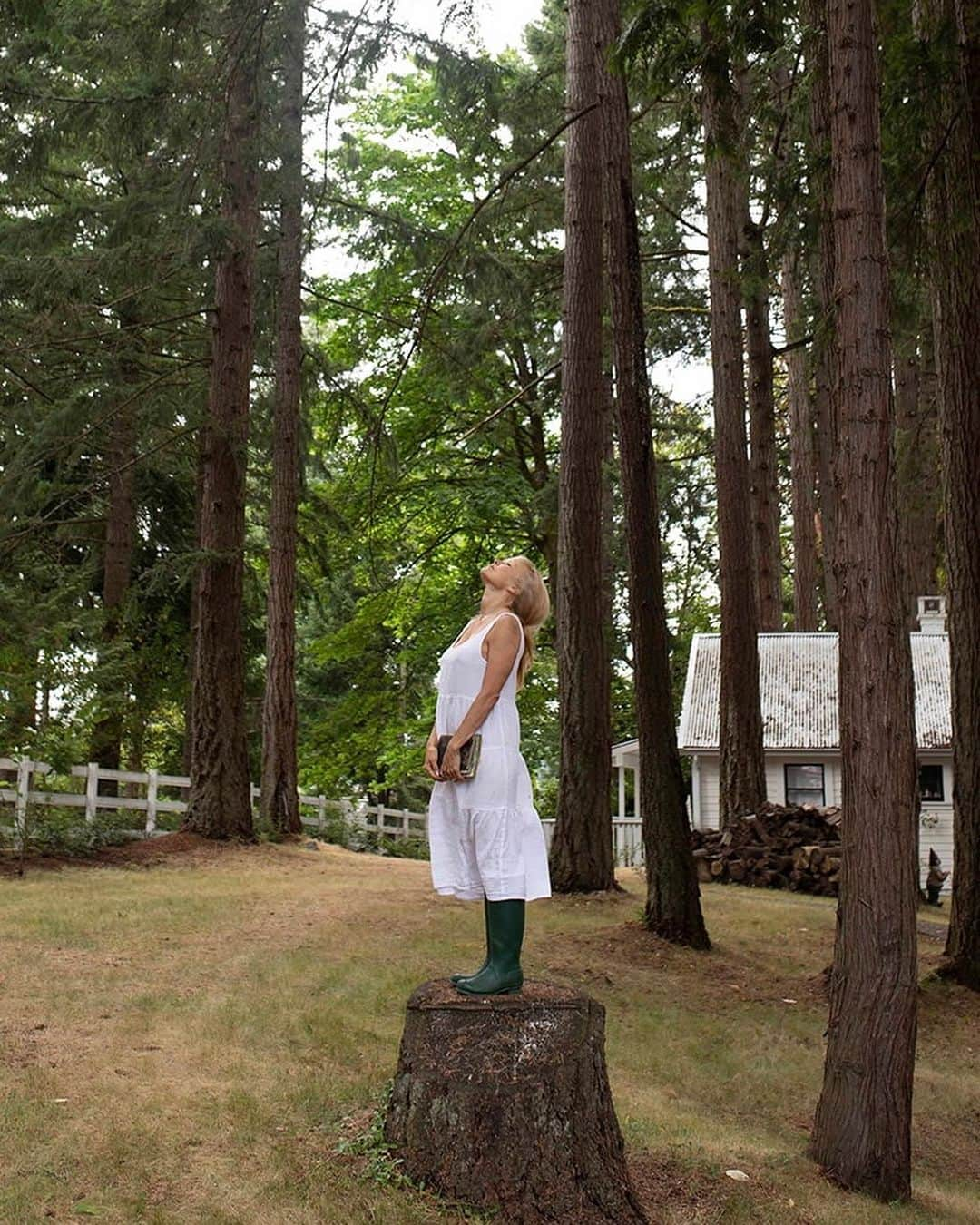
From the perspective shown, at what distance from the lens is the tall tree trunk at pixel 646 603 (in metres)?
11.0

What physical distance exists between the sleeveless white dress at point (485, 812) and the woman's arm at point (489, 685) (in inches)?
1.8

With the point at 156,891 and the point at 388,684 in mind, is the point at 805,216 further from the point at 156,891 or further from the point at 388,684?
the point at 388,684

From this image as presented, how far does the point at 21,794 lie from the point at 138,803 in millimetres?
2877

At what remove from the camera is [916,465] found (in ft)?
57.3

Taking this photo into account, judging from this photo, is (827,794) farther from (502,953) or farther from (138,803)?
(502,953)

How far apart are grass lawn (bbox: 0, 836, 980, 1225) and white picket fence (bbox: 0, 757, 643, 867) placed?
1.32 meters

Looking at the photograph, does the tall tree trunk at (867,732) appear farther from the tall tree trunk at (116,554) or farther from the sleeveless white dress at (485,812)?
the tall tree trunk at (116,554)

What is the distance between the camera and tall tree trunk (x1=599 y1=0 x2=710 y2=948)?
1098 cm

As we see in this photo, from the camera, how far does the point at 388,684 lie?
2992cm

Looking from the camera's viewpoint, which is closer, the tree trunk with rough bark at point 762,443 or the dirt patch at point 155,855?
the dirt patch at point 155,855

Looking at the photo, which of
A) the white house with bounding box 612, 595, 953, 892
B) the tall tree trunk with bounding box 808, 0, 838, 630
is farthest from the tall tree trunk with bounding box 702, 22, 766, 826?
the tall tree trunk with bounding box 808, 0, 838, 630

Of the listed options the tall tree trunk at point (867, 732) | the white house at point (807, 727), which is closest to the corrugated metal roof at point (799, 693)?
the white house at point (807, 727)

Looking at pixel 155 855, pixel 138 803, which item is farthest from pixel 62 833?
pixel 138 803

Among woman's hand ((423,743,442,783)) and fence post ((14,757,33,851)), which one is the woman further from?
fence post ((14,757,33,851))
